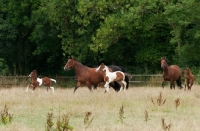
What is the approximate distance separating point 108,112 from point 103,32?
2394cm

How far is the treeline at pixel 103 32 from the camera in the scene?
38.9 meters

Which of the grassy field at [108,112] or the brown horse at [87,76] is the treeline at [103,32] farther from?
the grassy field at [108,112]

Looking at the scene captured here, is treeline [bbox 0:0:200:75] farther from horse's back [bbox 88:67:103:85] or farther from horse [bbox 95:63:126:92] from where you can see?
horse's back [bbox 88:67:103:85]

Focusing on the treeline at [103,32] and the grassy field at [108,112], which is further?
the treeline at [103,32]

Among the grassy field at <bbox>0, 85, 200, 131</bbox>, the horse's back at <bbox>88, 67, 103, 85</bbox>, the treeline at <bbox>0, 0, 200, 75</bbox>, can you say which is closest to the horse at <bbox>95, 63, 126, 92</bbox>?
the horse's back at <bbox>88, 67, 103, 85</bbox>

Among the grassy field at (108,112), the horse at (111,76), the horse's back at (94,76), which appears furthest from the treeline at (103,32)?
the grassy field at (108,112)

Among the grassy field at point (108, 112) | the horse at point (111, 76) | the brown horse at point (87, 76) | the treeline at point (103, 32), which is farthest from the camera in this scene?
the treeline at point (103, 32)

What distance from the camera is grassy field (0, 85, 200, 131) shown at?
13477 millimetres

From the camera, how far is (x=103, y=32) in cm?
4044

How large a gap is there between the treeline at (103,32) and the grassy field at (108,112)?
1751 centimetres

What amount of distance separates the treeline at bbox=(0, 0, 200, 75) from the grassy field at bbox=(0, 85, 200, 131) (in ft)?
57.4

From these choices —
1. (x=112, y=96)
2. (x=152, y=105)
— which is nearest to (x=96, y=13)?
(x=112, y=96)

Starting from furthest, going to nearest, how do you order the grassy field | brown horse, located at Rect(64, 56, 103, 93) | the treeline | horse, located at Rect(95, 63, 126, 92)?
the treeline < brown horse, located at Rect(64, 56, 103, 93) < horse, located at Rect(95, 63, 126, 92) < the grassy field

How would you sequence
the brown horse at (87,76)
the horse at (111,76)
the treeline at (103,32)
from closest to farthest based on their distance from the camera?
the horse at (111,76) < the brown horse at (87,76) < the treeline at (103,32)
